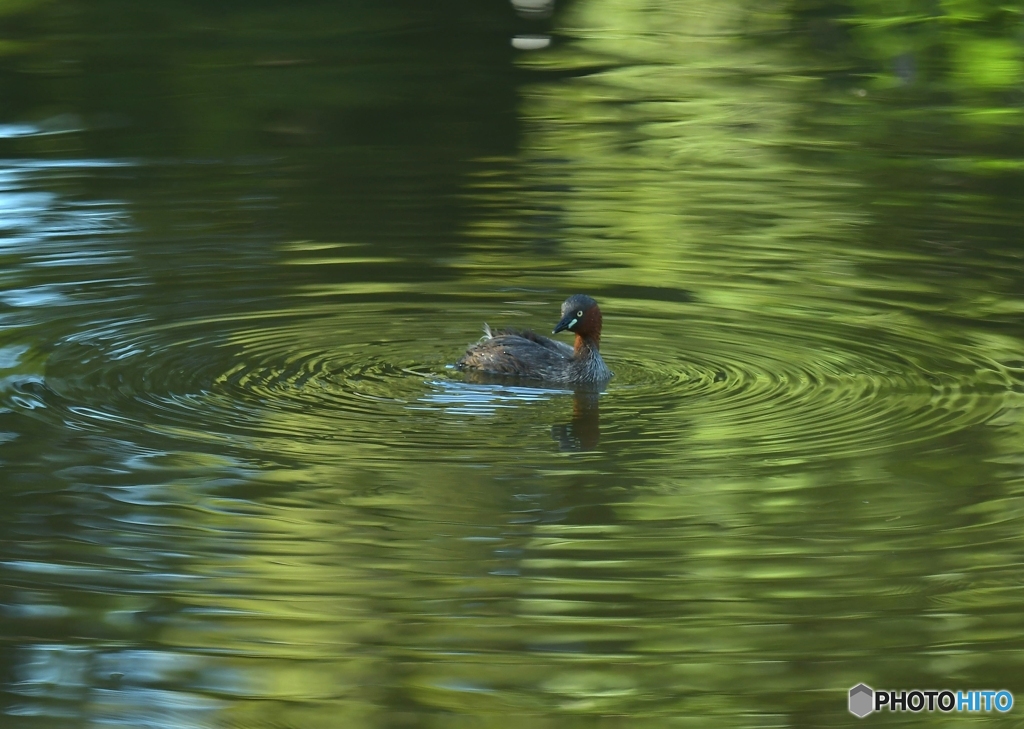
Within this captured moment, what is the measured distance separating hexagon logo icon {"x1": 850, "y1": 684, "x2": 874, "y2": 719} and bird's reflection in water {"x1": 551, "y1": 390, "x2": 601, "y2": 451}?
245cm

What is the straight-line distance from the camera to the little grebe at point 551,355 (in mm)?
9555

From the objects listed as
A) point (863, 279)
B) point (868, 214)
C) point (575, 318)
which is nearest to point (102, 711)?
point (575, 318)

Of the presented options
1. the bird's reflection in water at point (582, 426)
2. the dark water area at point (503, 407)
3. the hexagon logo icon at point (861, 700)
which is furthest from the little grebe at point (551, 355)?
the hexagon logo icon at point (861, 700)

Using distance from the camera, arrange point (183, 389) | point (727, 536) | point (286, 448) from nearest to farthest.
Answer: point (727, 536) → point (286, 448) → point (183, 389)

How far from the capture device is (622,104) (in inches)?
709

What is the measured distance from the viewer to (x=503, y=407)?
29.8 ft

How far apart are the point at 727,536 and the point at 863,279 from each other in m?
4.86

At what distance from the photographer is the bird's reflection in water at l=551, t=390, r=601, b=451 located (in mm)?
8352

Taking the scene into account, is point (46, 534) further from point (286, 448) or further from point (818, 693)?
point (818, 693)

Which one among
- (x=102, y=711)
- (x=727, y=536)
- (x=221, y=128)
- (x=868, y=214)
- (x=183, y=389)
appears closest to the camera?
(x=102, y=711)

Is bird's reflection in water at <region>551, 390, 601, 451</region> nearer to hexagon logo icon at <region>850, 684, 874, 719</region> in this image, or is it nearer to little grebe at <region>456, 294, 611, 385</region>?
little grebe at <region>456, 294, 611, 385</region>

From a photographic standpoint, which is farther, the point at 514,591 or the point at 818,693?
the point at 514,591

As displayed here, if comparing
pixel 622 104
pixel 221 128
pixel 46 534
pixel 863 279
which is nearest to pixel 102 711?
pixel 46 534

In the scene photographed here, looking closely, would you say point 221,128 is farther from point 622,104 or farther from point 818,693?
point 818,693
